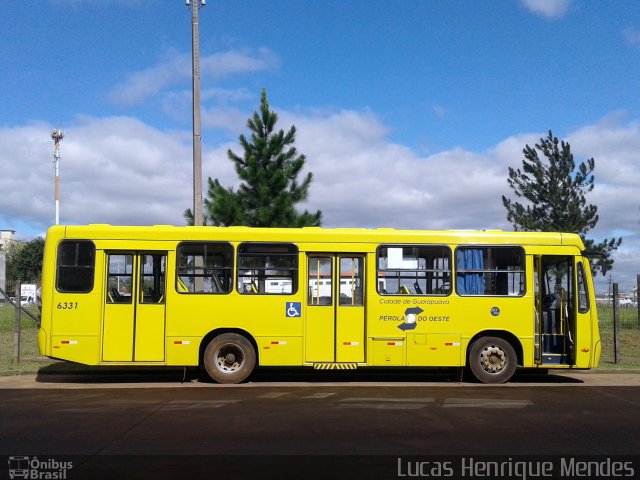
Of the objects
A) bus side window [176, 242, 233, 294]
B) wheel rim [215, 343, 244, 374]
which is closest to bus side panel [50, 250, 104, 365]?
bus side window [176, 242, 233, 294]

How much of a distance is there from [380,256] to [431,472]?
7337 mm

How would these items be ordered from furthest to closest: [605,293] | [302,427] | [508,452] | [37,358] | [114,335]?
[605,293] → [37,358] → [114,335] → [302,427] → [508,452]

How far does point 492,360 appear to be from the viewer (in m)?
14.1

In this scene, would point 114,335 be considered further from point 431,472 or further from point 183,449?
point 431,472

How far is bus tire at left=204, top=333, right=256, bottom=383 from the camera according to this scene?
13797mm

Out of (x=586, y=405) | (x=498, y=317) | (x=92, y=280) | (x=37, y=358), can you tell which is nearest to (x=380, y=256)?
(x=498, y=317)

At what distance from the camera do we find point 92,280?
13.7 metres

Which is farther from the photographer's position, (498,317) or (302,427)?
(498,317)

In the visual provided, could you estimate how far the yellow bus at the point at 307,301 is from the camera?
13.7 metres

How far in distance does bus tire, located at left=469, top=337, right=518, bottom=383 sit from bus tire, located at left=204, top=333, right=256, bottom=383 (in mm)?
4436

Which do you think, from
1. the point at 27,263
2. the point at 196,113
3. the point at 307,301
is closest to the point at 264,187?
the point at 196,113

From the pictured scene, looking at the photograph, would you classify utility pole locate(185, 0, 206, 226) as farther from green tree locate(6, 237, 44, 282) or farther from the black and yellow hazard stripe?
green tree locate(6, 237, 44, 282)

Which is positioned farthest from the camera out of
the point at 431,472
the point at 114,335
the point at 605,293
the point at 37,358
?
the point at 605,293

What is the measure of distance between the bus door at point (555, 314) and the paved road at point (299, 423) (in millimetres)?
661
